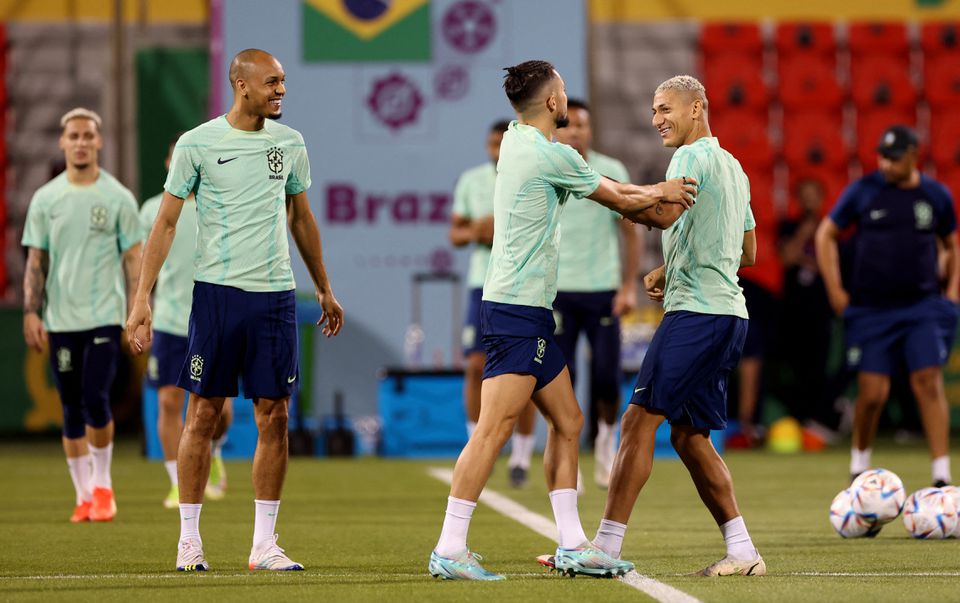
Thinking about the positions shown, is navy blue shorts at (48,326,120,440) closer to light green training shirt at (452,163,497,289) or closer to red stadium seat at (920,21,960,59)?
light green training shirt at (452,163,497,289)

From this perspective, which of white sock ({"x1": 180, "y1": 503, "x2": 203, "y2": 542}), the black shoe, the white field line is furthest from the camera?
the black shoe

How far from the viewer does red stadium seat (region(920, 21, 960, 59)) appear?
19.6 meters

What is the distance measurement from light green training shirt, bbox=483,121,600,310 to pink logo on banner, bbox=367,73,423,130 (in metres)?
9.41

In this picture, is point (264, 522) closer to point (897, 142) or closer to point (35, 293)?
point (35, 293)

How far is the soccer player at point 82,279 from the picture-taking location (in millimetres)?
9336

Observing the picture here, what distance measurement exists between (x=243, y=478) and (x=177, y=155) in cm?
615

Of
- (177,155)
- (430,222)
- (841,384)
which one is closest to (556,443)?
(177,155)

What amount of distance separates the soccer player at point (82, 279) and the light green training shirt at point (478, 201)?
277 cm

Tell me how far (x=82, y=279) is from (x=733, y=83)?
11659mm

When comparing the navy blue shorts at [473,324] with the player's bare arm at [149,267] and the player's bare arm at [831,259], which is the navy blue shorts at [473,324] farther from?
the player's bare arm at [149,267]

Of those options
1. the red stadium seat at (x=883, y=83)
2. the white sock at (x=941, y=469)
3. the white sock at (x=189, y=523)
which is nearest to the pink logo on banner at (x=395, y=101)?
the red stadium seat at (x=883, y=83)

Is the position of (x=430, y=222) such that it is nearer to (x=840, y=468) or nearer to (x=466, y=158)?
(x=466, y=158)

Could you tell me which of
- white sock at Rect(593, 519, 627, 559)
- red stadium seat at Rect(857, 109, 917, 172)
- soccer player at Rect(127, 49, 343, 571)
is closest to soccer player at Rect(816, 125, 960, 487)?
white sock at Rect(593, 519, 627, 559)

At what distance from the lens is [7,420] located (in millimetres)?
16531
